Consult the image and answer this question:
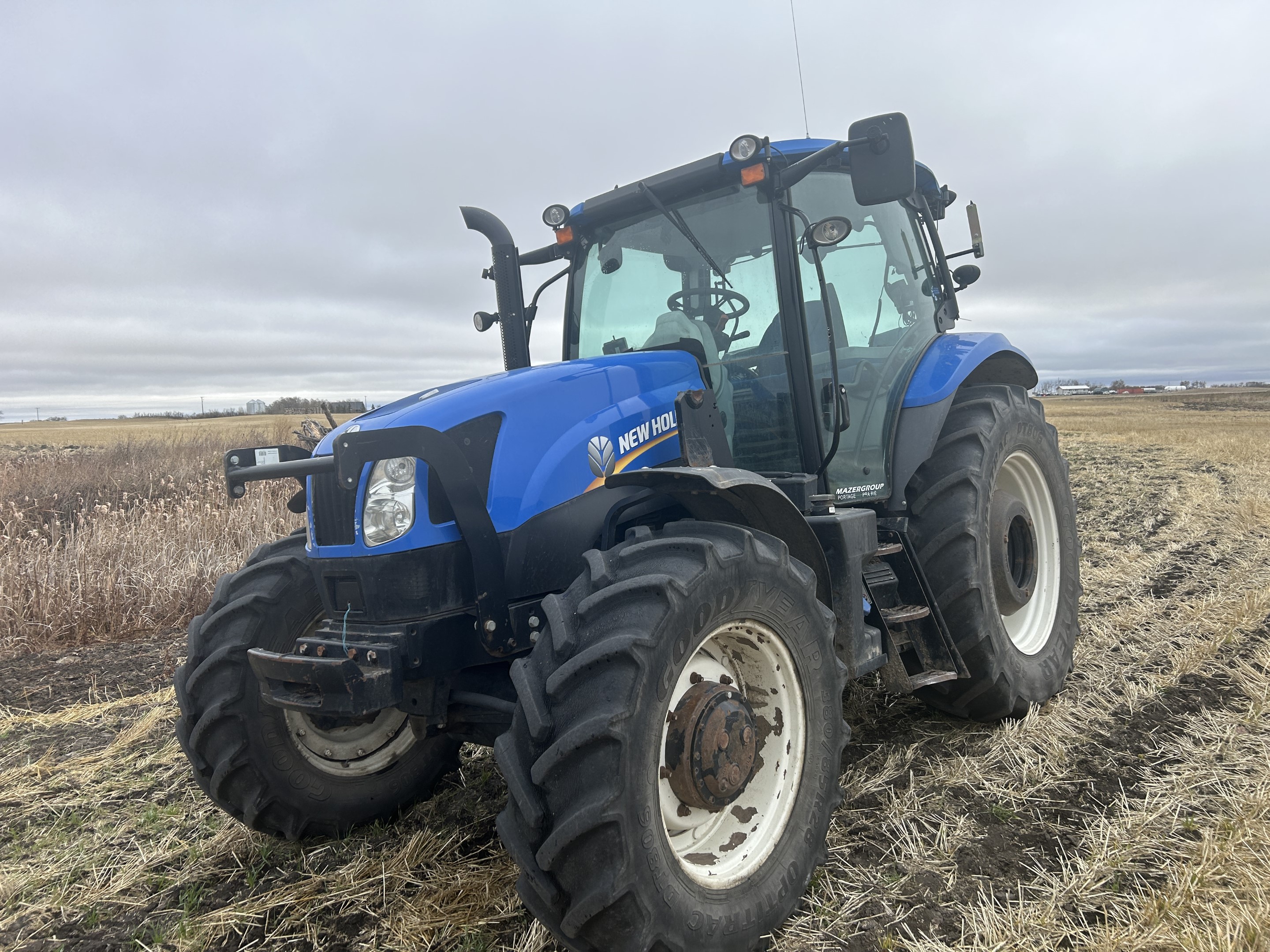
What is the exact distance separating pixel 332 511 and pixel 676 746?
4.11 ft

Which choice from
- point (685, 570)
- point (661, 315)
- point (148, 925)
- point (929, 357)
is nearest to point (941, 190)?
point (929, 357)

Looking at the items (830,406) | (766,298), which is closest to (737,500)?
(830,406)

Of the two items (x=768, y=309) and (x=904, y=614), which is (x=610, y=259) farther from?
(x=904, y=614)

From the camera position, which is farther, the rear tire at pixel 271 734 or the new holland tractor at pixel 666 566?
the rear tire at pixel 271 734

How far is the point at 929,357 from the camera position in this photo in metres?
3.86

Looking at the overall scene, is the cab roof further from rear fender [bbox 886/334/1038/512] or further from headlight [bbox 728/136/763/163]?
rear fender [bbox 886/334/1038/512]

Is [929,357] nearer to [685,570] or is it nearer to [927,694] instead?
[927,694]

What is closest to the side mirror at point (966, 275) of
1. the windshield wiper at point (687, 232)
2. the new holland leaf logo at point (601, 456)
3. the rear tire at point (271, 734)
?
the windshield wiper at point (687, 232)

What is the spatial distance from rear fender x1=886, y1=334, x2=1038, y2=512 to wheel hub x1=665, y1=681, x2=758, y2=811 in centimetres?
168

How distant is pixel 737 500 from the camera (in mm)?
2623

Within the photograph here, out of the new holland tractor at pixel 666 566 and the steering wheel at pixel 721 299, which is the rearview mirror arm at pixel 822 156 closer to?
the new holland tractor at pixel 666 566

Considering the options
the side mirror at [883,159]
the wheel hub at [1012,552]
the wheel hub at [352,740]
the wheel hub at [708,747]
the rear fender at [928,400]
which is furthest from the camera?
the wheel hub at [1012,552]

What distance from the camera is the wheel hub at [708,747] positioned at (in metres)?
2.22

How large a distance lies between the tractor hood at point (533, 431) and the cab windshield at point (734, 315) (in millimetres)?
438
